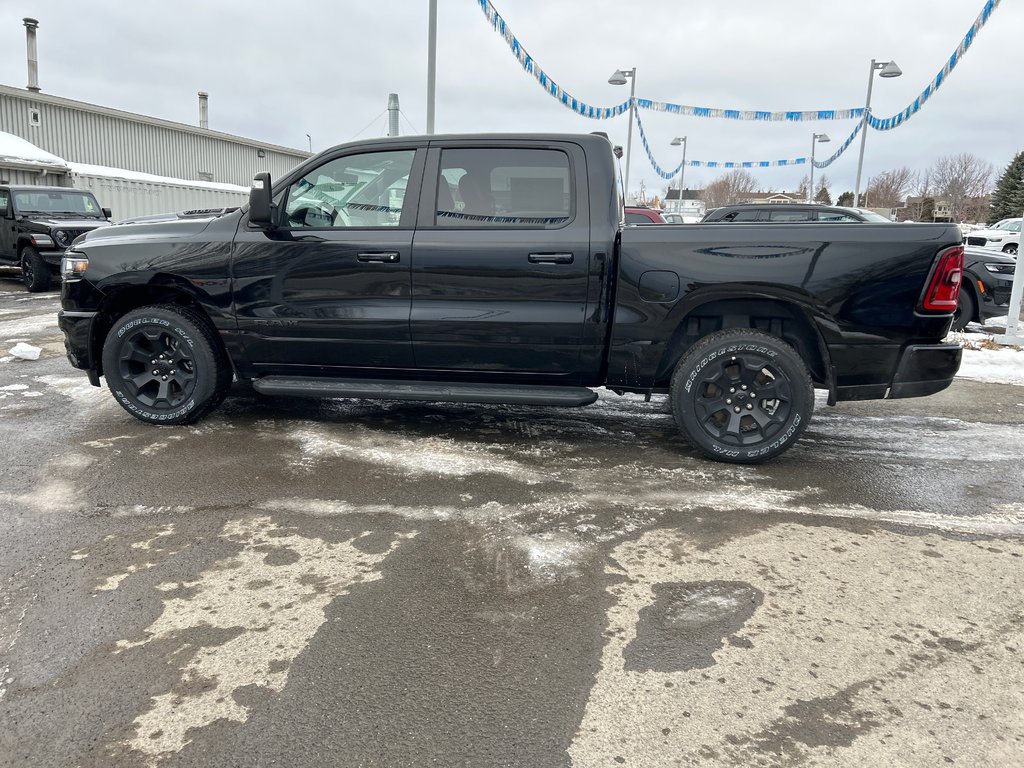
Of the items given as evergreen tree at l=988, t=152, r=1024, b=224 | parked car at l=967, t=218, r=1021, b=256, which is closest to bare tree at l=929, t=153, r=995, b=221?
evergreen tree at l=988, t=152, r=1024, b=224

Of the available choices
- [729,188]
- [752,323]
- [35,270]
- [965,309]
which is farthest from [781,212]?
[729,188]

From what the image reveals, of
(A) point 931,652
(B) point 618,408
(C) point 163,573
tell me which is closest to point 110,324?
(C) point 163,573

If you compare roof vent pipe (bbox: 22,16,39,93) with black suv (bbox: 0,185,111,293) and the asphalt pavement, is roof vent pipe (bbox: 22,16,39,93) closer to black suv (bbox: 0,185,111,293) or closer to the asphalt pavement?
black suv (bbox: 0,185,111,293)

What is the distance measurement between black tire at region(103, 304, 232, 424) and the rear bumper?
4309mm

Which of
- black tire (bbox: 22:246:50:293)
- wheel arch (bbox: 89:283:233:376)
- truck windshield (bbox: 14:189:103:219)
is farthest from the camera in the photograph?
truck windshield (bbox: 14:189:103:219)

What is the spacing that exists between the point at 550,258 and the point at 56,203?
1336 cm

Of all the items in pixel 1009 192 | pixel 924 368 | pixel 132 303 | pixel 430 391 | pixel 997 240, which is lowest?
pixel 430 391

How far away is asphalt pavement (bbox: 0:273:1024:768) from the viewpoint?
6.89ft

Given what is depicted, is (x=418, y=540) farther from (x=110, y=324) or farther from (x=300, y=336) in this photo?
(x=110, y=324)

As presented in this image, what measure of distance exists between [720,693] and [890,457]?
3.02 metres

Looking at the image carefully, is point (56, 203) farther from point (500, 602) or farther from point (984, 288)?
point (984, 288)

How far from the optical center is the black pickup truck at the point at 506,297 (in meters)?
4.15

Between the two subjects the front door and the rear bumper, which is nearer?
the rear bumper

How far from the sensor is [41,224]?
12.7m
